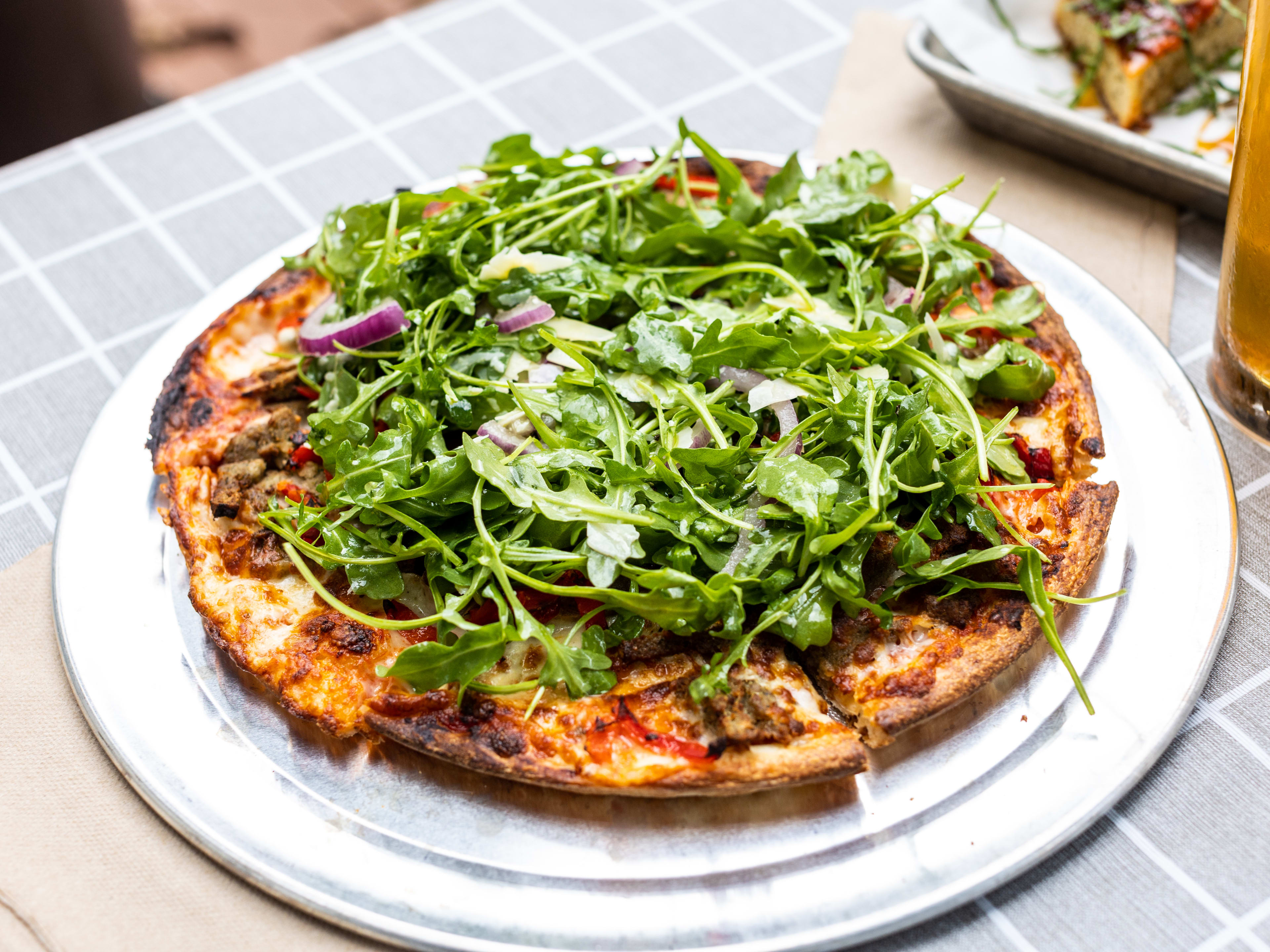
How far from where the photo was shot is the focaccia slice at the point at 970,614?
2.26 m

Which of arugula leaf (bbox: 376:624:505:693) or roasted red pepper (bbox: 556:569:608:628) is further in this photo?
roasted red pepper (bbox: 556:569:608:628)

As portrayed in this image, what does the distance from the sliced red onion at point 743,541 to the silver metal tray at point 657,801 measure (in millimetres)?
463

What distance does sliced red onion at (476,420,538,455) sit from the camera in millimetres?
2582

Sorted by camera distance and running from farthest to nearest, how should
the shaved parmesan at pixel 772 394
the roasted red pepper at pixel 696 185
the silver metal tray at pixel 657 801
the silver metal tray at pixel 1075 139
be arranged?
the silver metal tray at pixel 1075 139, the roasted red pepper at pixel 696 185, the shaved parmesan at pixel 772 394, the silver metal tray at pixel 657 801

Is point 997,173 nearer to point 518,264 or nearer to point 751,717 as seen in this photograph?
point 518,264

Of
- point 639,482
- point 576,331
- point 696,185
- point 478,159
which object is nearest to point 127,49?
point 478,159

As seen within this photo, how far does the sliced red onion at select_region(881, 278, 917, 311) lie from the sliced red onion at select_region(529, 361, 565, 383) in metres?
0.85

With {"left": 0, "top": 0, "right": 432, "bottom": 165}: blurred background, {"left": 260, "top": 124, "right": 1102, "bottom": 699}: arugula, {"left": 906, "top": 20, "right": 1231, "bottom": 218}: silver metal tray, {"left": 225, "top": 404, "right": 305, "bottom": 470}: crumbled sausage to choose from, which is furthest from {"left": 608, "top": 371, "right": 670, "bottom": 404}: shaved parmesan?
{"left": 0, "top": 0, "right": 432, "bottom": 165}: blurred background

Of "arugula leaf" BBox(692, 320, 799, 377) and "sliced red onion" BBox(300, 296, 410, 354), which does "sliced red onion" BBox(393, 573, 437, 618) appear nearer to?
"sliced red onion" BBox(300, 296, 410, 354)

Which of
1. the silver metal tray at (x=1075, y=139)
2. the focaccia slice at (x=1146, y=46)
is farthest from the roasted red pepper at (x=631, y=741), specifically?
the focaccia slice at (x=1146, y=46)

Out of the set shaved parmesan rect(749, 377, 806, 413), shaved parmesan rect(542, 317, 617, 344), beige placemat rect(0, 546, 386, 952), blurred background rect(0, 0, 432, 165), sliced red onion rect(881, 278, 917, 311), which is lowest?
blurred background rect(0, 0, 432, 165)

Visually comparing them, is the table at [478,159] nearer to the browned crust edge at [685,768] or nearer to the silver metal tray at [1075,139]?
the silver metal tray at [1075,139]

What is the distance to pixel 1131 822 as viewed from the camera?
2.25 meters

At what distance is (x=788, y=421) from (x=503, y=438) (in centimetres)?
66
